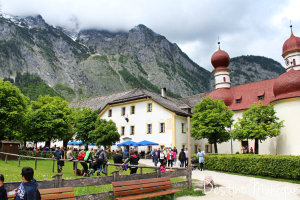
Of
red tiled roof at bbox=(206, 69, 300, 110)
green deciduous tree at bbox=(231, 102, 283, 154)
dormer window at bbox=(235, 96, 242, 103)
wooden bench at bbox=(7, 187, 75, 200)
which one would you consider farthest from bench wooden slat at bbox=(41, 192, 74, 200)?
dormer window at bbox=(235, 96, 242, 103)

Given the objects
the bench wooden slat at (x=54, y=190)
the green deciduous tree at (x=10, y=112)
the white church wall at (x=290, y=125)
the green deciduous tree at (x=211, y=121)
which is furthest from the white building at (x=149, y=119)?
the bench wooden slat at (x=54, y=190)

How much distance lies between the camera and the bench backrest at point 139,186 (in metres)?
8.25

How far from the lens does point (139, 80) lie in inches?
6816

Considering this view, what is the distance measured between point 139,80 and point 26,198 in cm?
16902

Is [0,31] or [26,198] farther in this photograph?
[0,31]

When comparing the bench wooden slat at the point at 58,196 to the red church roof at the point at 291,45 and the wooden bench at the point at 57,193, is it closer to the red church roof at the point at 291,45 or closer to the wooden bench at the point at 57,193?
the wooden bench at the point at 57,193

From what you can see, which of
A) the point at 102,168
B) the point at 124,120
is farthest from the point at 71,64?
the point at 102,168

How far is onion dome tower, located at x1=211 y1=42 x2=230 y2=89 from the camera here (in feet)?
149

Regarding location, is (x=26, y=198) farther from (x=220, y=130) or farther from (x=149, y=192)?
(x=220, y=130)

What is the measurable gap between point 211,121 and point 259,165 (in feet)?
36.1

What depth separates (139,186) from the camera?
8.88 metres

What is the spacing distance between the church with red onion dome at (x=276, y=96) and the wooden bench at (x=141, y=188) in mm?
24349

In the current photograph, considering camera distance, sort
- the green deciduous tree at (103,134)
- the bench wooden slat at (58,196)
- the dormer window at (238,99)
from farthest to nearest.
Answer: the dormer window at (238,99) → the green deciduous tree at (103,134) → the bench wooden slat at (58,196)

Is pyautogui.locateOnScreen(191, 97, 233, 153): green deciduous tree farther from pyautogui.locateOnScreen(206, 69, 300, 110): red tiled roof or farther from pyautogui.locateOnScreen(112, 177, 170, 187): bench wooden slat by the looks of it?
pyautogui.locateOnScreen(112, 177, 170, 187): bench wooden slat
